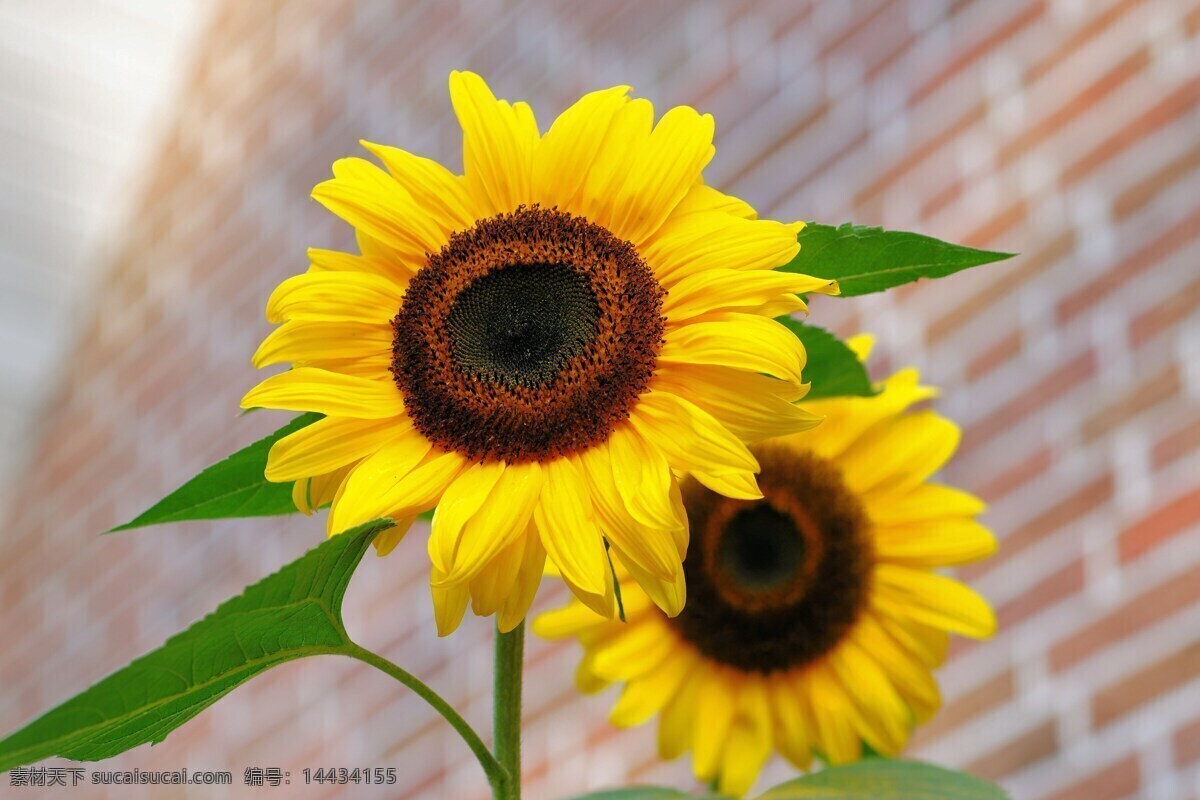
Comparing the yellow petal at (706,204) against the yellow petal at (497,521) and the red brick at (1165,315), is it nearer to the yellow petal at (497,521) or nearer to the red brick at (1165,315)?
the yellow petal at (497,521)

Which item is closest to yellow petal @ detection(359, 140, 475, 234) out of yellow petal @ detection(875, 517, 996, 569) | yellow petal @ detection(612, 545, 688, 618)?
yellow petal @ detection(612, 545, 688, 618)

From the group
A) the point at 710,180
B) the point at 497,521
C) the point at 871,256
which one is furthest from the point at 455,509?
the point at 710,180

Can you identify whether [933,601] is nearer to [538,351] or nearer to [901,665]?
[901,665]

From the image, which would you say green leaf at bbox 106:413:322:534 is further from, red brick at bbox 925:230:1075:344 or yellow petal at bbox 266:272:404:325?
red brick at bbox 925:230:1075:344

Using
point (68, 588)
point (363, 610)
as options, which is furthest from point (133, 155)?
point (363, 610)

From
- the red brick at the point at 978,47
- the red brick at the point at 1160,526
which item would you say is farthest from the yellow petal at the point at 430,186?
the red brick at the point at 978,47
